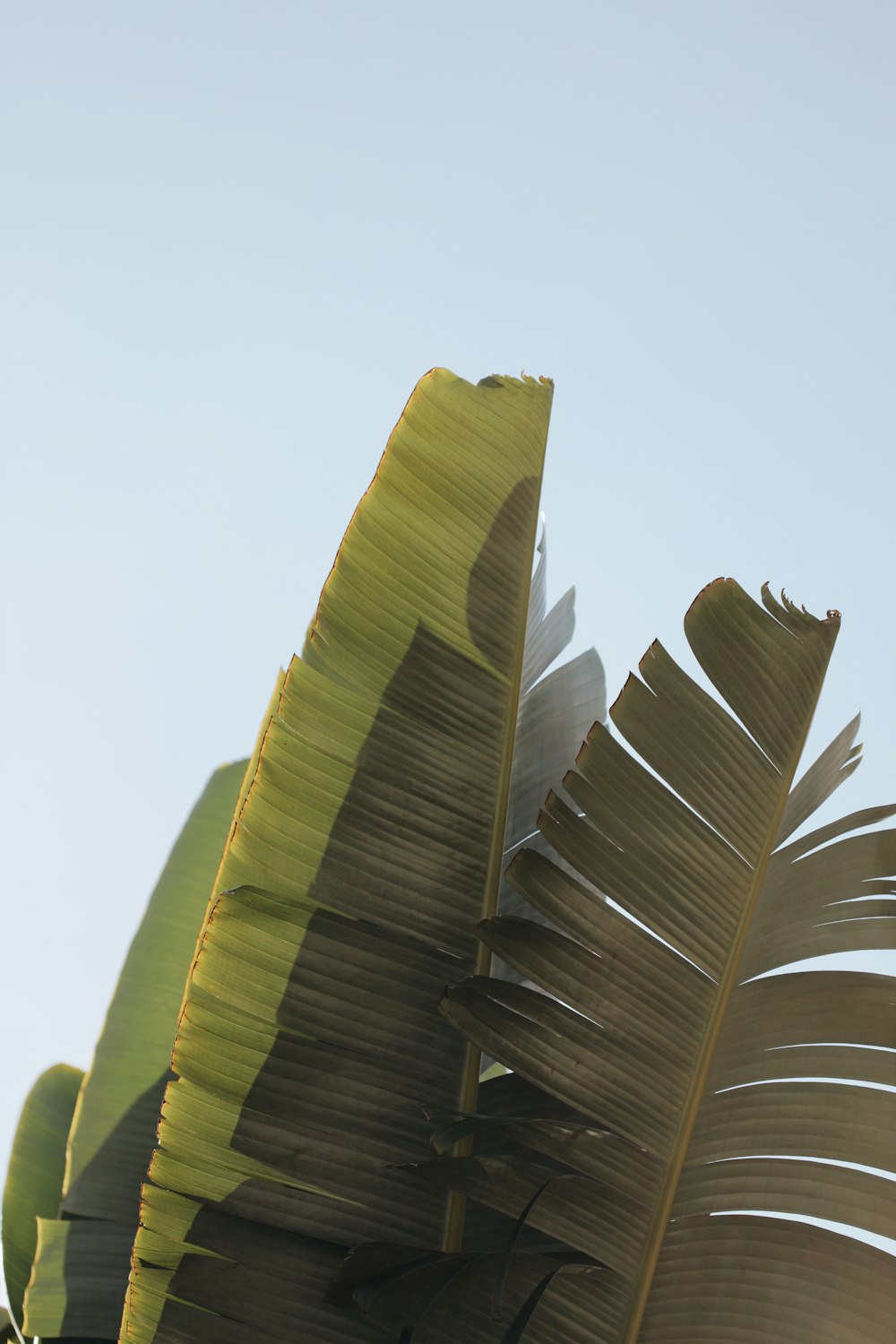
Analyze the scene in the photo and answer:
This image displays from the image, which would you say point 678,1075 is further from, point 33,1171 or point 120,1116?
point 33,1171

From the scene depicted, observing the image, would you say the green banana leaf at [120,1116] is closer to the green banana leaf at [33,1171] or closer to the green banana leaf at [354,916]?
the green banana leaf at [33,1171]

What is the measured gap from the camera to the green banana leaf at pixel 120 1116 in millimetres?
1572

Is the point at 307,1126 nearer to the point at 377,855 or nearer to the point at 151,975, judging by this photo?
the point at 377,855

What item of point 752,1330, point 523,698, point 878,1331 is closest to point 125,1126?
point 523,698

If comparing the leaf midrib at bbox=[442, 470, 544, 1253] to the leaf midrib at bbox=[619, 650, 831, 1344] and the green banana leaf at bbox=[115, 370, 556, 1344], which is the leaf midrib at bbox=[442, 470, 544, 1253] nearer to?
the green banana leaf at bbox=[115, 370, 556, 1344]

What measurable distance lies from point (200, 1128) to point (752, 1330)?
593mm

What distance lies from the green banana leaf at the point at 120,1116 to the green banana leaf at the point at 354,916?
0.60m

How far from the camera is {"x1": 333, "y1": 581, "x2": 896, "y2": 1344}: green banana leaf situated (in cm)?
101

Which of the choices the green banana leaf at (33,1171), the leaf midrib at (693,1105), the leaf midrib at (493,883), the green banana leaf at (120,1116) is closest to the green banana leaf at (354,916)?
the leaf midrib at (493,883)

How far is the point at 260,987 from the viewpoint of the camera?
1.13 meters

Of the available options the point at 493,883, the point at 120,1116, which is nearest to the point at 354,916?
the point at 493,883

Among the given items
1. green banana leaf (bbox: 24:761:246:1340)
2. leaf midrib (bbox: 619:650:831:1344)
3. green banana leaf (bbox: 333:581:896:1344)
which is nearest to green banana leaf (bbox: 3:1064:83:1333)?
green banana leaf (bbox: 24:761:246:1340)

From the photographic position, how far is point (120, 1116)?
171cm

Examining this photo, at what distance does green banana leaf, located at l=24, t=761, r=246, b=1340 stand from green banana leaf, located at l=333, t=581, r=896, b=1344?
0.74 m
